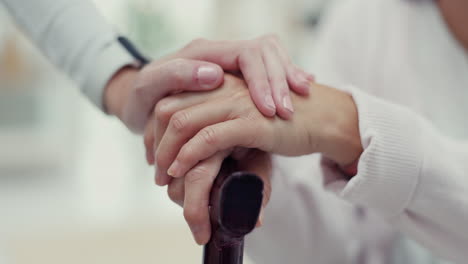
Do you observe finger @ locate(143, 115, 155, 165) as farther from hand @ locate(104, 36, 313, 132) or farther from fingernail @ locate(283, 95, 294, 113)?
fingernail @ locate(283, 95, 294, 113)

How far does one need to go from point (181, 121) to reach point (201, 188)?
7 centimetres

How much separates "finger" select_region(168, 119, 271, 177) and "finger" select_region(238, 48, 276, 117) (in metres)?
0.03

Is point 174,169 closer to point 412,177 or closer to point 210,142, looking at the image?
point 210,142

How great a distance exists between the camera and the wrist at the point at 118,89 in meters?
0.62

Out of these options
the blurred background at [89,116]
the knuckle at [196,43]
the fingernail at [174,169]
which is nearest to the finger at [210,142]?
the fingernail at [174,169]

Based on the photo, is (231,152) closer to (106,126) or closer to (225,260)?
(225,260)

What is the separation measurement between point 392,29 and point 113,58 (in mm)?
433

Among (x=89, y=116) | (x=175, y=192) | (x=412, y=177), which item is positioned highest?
(x=175, y=192)

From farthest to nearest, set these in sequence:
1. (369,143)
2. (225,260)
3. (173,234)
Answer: (173,234) → (369,143) → (225,260)

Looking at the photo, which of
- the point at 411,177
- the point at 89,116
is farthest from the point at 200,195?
the point at 89,116

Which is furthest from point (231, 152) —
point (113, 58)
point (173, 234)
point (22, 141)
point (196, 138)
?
point (22, 141)

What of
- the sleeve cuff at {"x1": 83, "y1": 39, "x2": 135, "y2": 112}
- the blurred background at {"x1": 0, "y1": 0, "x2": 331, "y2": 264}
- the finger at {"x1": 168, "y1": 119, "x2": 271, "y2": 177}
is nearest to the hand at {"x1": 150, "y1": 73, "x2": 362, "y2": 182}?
the finger at {"x1": 168, "y1": 119, "x2": 271, "y2": 177}

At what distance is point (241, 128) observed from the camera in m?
0.48

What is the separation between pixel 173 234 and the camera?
1238mm
